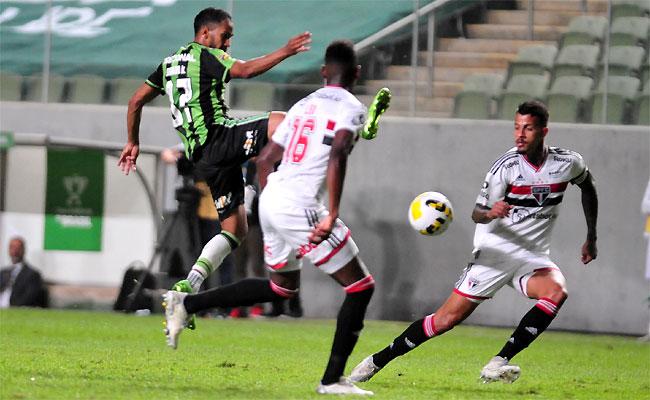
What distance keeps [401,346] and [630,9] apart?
8379 mm

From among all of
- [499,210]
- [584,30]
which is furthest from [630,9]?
[499,210]

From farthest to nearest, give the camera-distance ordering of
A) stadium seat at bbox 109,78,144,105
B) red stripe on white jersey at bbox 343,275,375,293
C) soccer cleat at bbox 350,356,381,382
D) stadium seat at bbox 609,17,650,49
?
stadium seat at bbox 109,78,144,105, stadium seat at bbox 609,17,650,49, soccer cleat at bbox 350,356,381,382, red stripe on white jersey at bbox 343,275,375,293

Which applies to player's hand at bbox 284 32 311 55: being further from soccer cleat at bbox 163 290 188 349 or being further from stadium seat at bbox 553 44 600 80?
stadium seat at bbox 553 44 600 80

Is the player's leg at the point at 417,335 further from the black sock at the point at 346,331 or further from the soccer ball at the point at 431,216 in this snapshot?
the black sock at the point at 346,331

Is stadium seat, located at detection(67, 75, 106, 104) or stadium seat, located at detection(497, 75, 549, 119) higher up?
stadium seat, located at detection(497, 75, 549, 119)

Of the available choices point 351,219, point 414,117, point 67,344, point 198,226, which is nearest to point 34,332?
point 67,344

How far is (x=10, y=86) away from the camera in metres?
16.5

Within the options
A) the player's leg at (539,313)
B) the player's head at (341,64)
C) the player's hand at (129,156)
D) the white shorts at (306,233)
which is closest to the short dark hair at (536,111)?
the player's leg at (539,313)

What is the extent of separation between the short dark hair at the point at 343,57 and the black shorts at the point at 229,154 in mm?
1315

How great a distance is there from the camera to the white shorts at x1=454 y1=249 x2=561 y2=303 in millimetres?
8289

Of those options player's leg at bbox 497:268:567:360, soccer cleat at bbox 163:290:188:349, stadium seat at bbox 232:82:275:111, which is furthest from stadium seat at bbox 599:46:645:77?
soccer cleat at bbox 163:290:188:349

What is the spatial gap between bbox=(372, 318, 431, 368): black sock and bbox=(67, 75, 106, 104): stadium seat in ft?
29.1

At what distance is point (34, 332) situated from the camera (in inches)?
467

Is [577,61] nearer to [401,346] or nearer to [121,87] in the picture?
[121,87]
